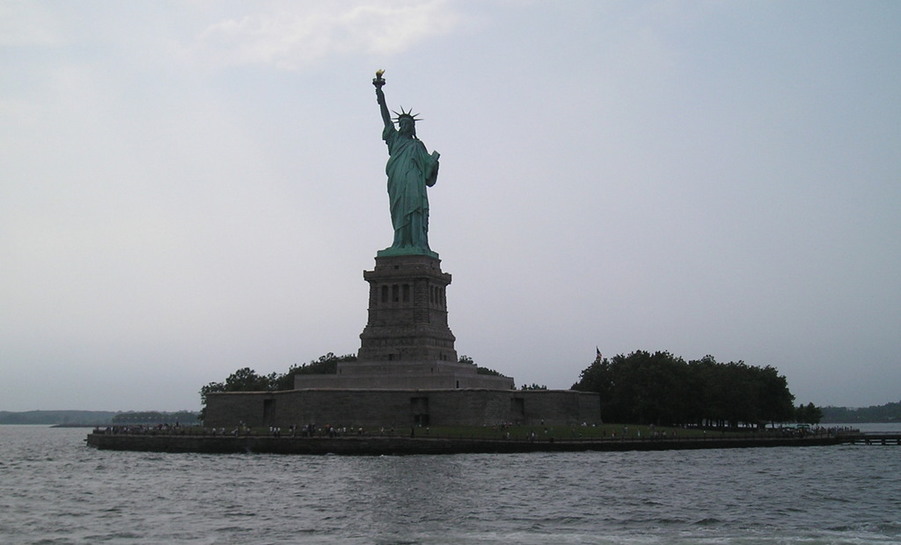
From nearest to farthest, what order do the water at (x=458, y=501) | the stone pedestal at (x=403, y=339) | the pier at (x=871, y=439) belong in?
1. the water at (x=458, y=501)
2. the stone pedestal at (x=403, y=339)
3. the pier at (x=871, y=439)

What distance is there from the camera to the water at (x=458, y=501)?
92.6 feet

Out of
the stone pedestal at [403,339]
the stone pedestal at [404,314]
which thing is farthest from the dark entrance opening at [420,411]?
the stone pedestal at [404,314]

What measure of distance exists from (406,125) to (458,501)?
160 ft

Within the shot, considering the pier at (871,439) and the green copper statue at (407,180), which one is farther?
the pier at (871,439)

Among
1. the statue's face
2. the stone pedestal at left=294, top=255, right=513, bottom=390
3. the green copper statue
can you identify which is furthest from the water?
the statue's face

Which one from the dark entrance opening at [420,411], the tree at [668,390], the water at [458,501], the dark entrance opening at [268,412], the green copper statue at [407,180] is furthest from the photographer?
the tree at [668,390]

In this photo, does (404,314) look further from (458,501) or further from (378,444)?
(458,501)

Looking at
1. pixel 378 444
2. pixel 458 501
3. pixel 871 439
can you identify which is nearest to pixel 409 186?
pixel 378 444

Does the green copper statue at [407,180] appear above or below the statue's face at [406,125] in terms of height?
below

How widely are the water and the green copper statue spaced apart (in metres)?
24.8

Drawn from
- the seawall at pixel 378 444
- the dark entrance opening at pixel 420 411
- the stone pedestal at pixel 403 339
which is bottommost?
the seawall at pixel 378 444

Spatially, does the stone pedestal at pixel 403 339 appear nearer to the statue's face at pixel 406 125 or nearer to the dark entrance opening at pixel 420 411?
the dark entrance opening at pixel 420 411

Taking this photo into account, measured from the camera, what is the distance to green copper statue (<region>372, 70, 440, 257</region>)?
78.3 meters

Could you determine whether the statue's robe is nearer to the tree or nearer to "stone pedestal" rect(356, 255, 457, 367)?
"stone pedestal" rect(356, 255, 457, 367)
